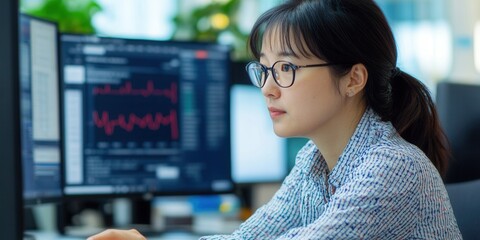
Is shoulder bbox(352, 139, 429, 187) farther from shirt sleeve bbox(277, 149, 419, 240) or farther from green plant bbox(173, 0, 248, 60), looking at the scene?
green plant bbox(173, 0, 248, 60)

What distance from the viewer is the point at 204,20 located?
3.89m

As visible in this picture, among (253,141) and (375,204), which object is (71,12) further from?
(375,204)

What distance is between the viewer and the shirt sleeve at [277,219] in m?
1.40

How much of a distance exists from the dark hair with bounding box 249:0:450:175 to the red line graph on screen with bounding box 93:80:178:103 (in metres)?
0.72

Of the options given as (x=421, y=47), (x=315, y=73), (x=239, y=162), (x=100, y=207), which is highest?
(x=421, y=47)

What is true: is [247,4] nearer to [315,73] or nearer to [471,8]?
[471,8]

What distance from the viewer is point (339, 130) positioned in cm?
130

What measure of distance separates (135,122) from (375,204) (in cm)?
105

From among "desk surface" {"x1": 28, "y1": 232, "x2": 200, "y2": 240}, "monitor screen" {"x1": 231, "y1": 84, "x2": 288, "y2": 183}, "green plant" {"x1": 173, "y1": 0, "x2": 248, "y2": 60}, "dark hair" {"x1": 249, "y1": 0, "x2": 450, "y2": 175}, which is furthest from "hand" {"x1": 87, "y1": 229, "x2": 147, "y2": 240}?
"green plant" {"x1": 173, "y1": 0, "x2": 248, "y2": 60}

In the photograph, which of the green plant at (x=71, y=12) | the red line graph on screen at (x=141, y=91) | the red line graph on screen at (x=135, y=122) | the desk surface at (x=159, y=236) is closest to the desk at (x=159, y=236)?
the desk surface at (x=159, y=236)

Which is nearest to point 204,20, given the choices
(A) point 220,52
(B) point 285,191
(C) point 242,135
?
(C) point 242,135

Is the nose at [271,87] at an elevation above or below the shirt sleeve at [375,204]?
above

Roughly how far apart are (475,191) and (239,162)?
1.19 meters

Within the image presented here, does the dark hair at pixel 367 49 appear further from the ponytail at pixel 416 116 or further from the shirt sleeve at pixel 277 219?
the shirt sleeve at pixel 277 219
